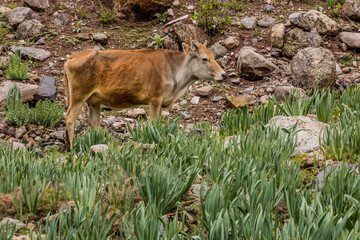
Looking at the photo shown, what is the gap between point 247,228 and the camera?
291 cm

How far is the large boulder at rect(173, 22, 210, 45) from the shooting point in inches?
439

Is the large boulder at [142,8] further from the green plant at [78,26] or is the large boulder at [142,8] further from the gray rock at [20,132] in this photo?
the gray rock at [20,132]

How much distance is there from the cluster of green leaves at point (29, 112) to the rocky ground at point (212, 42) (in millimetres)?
174

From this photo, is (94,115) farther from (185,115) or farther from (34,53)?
(34,53)

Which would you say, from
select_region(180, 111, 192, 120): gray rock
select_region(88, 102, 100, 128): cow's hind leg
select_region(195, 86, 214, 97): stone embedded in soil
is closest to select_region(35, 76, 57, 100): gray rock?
select_region(88, 102, 100, 128): cow's hind leg

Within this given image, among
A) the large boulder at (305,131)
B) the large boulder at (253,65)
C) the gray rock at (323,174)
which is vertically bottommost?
the large boulder at (253,65)

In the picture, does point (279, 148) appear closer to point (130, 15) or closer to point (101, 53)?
point (101, 53)

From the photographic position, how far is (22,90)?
372 inches

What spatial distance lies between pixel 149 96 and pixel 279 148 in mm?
3630

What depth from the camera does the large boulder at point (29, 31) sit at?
1146 centimetres

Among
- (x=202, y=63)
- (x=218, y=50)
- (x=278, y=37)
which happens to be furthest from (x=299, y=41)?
(x=202, y=63)

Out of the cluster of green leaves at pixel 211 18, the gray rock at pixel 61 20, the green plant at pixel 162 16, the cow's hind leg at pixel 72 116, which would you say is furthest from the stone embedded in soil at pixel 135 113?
the gray rock at pixel 61 20

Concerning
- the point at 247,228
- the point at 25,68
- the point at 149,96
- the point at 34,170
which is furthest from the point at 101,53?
the point at 247,228

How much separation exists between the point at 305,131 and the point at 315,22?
22.0 feet
